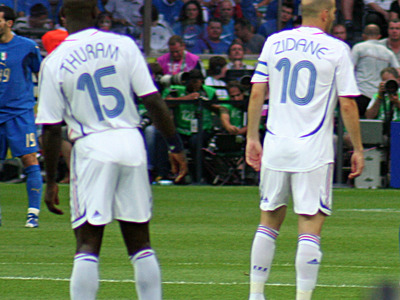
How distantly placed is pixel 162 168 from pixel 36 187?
5244 millimetres

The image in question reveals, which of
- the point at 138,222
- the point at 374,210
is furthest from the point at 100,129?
the point at 374,210

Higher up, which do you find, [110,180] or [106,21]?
[110,180]

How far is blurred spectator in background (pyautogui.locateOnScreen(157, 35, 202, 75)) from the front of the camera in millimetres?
15078

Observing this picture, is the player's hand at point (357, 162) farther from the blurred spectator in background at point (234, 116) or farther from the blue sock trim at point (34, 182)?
the blurred spectator in background at point (234, 116)

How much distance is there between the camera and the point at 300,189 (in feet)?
17.0

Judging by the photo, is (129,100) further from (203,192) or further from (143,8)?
(143,8)

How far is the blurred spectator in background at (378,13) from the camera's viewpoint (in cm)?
1587

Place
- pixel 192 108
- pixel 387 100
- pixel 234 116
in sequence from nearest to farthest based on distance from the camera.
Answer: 1. pixel 387 100
2. pixel 234 116
3. pixel 192 108

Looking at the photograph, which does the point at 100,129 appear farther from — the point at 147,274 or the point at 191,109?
the point at 191,109

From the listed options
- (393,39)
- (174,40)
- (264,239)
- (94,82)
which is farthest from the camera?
(174,40)

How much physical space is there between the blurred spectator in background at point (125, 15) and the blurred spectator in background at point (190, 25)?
675mm

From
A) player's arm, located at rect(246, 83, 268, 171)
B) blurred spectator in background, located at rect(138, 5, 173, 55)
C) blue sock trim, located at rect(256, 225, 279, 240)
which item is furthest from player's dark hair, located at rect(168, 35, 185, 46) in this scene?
blue sock trim, located at rect(256, 225, 279, 240)

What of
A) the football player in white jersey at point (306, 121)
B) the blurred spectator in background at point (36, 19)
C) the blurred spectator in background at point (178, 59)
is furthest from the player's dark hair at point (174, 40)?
the football player in white jersey at point (306, 121)

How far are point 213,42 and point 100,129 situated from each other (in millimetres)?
12024
